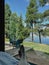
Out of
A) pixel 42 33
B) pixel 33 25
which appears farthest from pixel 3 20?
pixel 42 33

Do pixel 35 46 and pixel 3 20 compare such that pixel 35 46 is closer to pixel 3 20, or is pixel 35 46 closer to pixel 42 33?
pixel 42 33

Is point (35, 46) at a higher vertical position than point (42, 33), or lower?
lower

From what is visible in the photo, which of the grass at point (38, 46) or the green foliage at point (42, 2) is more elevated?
the green foliage at point (42, 2)

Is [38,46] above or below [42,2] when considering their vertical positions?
below

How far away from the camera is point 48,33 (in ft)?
10.4

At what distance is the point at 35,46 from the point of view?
3.30 meters

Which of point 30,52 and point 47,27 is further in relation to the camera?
point 30,52

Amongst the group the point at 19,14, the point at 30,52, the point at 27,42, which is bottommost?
the point at 30,52

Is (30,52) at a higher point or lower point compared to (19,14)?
lower

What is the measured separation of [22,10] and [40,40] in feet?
2.34

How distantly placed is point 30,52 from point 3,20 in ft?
2.85

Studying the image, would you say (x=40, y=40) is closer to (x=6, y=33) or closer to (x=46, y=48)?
(x=46, y=48)

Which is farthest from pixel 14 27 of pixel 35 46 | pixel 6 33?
pixel 35 46

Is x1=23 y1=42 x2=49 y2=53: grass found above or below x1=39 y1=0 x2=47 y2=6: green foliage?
below
